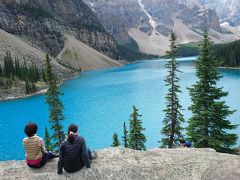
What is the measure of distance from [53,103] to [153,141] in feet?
67.3

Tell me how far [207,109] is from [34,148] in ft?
66.6

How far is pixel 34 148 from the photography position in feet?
47.5

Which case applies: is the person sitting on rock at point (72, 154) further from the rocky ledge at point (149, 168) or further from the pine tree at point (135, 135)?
the pine tree at point (135, 135)

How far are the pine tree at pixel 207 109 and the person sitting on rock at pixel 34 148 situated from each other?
18888 millimetres

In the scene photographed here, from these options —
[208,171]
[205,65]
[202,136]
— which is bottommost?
[202,136]

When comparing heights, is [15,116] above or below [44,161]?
below

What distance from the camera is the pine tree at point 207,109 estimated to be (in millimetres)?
30281

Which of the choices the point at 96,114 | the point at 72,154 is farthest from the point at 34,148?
the point at 96,114

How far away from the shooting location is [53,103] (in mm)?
43312

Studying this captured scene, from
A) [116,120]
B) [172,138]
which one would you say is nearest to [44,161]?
[172,138]

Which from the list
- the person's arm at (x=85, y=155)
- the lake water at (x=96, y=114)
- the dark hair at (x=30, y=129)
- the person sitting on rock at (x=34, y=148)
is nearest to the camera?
the person's arm at (x=85, y=155)

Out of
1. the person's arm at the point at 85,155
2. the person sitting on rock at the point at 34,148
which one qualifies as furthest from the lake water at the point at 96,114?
the person's arm at the point at 85,155

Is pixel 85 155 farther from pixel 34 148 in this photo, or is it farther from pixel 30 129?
pixel 30 129

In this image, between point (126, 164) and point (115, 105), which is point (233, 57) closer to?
point (115, 105)
